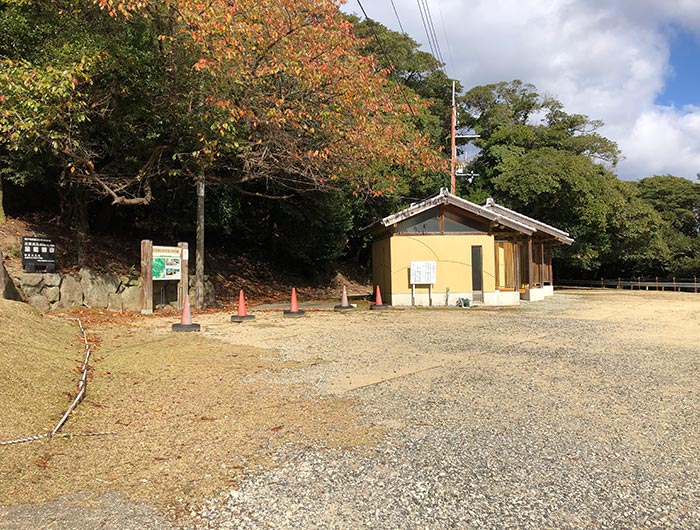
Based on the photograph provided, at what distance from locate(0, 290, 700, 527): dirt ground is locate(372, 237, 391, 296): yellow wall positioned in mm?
4735

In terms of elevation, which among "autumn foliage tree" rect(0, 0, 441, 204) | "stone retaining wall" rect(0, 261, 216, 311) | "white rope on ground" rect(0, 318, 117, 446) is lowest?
"white rope on ground" rect(0, 318, 117, 446)

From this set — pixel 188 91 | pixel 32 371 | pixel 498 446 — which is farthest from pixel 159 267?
pixel 498 446

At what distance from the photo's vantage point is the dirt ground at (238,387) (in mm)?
3242

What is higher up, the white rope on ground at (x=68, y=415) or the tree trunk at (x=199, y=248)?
the tree trunk at (x=199, y=248)

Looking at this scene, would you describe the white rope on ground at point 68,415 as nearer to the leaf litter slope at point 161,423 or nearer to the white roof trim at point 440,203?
the leaf litter slope at point 161,423

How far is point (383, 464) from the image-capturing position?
3475 millimetres

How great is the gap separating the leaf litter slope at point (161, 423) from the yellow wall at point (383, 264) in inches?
371

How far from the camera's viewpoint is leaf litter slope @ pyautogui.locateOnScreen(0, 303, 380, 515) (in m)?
3.13

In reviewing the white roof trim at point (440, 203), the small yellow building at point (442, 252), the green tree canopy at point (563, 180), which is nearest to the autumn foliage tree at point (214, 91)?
the white roof trim at point (440, 203)

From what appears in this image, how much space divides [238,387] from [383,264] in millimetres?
12008

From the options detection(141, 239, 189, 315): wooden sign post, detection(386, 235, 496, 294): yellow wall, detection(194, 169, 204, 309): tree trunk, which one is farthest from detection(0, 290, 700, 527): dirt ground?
detection(386, 235, 496, 294): yellow wall

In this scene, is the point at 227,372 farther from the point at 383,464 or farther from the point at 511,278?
the point at 511,278

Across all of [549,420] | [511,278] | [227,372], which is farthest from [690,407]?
[511,278]

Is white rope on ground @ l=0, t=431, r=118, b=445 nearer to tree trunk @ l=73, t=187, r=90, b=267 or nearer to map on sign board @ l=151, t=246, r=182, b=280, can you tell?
map on sign board @ l=151, t=246, r=182, b=280
